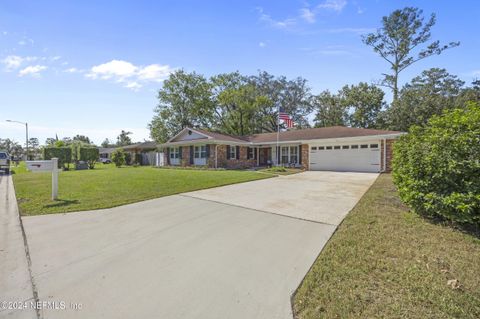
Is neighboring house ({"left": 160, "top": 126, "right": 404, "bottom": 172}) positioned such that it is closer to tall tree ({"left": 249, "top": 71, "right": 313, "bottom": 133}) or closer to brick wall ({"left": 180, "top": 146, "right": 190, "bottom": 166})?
brick wall ({"left": 180, "top": 146, "right": 190, "bottom": 166})

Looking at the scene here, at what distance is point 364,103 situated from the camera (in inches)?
1188

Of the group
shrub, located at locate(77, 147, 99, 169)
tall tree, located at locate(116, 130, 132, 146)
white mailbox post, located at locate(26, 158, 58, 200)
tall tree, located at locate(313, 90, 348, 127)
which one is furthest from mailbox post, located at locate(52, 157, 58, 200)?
tall tree, located at locate(116, 130, 132, 146)

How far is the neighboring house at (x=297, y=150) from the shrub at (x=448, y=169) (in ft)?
33.6

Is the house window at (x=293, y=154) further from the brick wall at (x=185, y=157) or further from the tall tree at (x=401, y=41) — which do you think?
the tall tree at (x=401, y=41)

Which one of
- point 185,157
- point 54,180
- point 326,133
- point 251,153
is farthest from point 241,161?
point 54,180

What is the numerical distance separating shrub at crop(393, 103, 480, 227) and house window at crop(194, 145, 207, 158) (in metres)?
17.7

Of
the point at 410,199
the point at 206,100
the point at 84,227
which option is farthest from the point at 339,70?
the point at 206,100

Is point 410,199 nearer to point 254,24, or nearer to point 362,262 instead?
point 362,262

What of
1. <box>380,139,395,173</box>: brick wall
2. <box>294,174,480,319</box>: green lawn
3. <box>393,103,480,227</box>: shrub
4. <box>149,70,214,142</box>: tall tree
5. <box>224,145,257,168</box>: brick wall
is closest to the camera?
<box>294,174,480,319</box>: green lawn

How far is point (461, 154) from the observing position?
4.06 metres

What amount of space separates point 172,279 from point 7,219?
530 cm

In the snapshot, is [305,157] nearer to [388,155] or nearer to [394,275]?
[388,155]

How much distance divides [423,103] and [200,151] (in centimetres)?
2230

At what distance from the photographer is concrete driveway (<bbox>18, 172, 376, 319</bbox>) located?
7.64 ft
